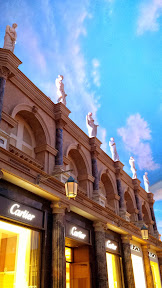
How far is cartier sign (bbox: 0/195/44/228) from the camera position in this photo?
34.1 feet

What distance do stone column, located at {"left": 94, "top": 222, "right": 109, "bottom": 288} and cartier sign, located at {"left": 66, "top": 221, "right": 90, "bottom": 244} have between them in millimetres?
646

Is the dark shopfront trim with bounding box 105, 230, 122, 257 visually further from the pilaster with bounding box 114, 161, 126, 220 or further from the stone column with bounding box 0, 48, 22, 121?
the stone column with bounding box 0, 48, 22, 121

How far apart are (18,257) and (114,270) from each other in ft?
28.4

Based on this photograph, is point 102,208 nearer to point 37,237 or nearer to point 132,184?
point 37,237

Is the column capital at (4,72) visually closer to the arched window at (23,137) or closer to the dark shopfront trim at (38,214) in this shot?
the arched window at (23,137)

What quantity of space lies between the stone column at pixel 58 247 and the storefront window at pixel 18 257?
2.41ft

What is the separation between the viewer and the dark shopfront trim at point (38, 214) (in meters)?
10.7

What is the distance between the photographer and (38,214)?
1207 cm

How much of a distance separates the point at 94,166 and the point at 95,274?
21.4 ft

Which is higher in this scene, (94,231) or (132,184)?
(132,184)

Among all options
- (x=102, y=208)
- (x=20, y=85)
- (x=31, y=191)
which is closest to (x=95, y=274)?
(x=102, y=208)

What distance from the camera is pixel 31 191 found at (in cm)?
1202

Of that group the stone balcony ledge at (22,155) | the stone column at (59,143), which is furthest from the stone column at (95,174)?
the stone balcony ledge at (22,155)

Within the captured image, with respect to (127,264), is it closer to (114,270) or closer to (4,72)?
(114,270)
